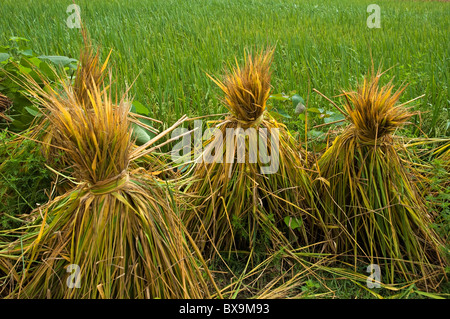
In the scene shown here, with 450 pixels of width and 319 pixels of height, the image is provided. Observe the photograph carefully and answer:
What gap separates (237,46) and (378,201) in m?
2.50

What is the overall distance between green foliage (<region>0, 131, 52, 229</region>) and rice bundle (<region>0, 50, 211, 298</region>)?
0.38 meters

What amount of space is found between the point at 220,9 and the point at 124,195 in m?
5.45

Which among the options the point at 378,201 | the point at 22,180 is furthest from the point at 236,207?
the point at 22,180

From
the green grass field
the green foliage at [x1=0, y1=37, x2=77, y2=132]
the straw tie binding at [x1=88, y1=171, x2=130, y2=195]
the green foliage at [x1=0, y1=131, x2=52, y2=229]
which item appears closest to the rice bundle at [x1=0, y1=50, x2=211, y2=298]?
the straw tie binding at [x1=88, y1=171, x2=130, y2=195]

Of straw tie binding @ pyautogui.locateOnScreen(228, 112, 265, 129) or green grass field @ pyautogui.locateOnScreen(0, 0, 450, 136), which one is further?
green grass field @ pyautogui.locateOnScreen(0, 0, 450, 136)

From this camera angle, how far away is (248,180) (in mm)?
1354

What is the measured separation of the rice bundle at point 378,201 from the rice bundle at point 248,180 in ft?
0.38

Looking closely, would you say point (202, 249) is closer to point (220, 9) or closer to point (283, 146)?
point (283, 146)

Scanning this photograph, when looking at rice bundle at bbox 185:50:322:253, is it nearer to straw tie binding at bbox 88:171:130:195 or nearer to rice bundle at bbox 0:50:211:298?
rice bundle at bbox 0:50:211:298

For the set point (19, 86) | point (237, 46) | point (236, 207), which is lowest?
point (236, 207)

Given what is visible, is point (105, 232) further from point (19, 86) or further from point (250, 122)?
point (19, 86)

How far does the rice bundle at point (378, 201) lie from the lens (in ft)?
4.24

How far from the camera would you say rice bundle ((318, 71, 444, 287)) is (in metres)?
1.29

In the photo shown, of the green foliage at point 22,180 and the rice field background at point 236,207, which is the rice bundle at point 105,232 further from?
the green foliage at point 22,180
